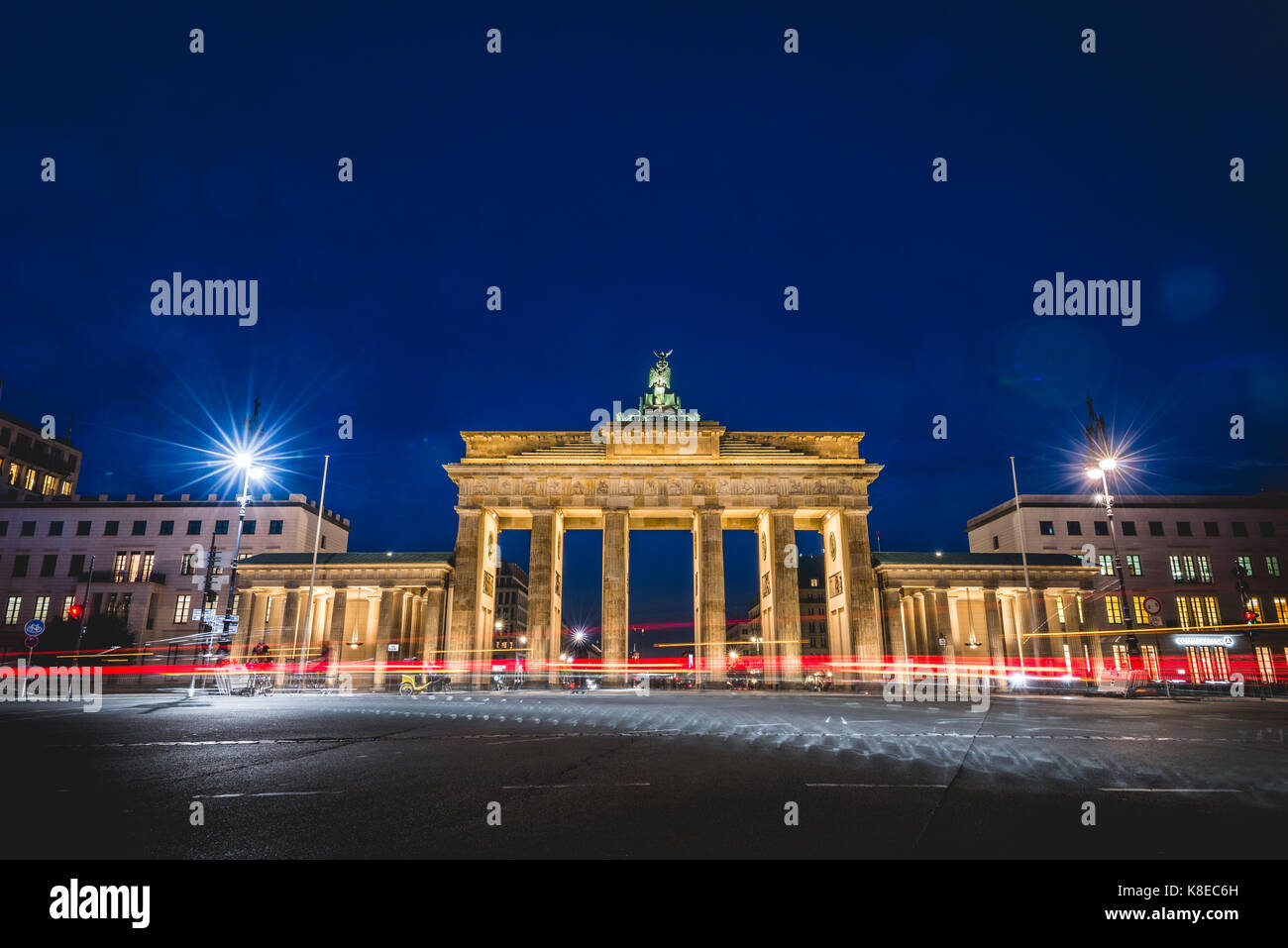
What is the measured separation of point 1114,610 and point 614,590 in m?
45.6

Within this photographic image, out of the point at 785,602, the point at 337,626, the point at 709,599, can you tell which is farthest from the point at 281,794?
the point at 337,626

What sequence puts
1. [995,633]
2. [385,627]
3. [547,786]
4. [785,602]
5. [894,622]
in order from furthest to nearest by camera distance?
1. [995,633]
2. [894,622]
3. [385,627]
4. [785,602]
5. [547,786]

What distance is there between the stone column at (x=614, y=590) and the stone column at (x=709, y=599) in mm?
5754

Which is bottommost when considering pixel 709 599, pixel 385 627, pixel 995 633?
pixel 995 633

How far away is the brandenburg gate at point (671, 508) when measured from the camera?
169 ft

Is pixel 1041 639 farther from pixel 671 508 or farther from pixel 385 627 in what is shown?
pixel 385 627

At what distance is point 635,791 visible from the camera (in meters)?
8.05

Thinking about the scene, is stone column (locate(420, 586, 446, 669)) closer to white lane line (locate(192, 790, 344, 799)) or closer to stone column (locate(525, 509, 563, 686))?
stone column (locate(525, 509, 563, 686))

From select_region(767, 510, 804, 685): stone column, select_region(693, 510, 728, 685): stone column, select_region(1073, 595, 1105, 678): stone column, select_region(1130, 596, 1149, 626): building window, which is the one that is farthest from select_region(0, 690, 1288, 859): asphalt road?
select_region(1130, 596, 1149, 626): building window

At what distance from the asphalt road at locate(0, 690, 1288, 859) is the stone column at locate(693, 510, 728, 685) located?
1353 inches

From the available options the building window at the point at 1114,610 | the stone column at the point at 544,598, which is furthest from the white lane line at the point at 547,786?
the building window at the point at 1114,610

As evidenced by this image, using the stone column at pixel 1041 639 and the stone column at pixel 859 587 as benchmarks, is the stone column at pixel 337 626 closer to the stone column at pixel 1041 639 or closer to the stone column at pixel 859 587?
the stone column at pixel 859 587
